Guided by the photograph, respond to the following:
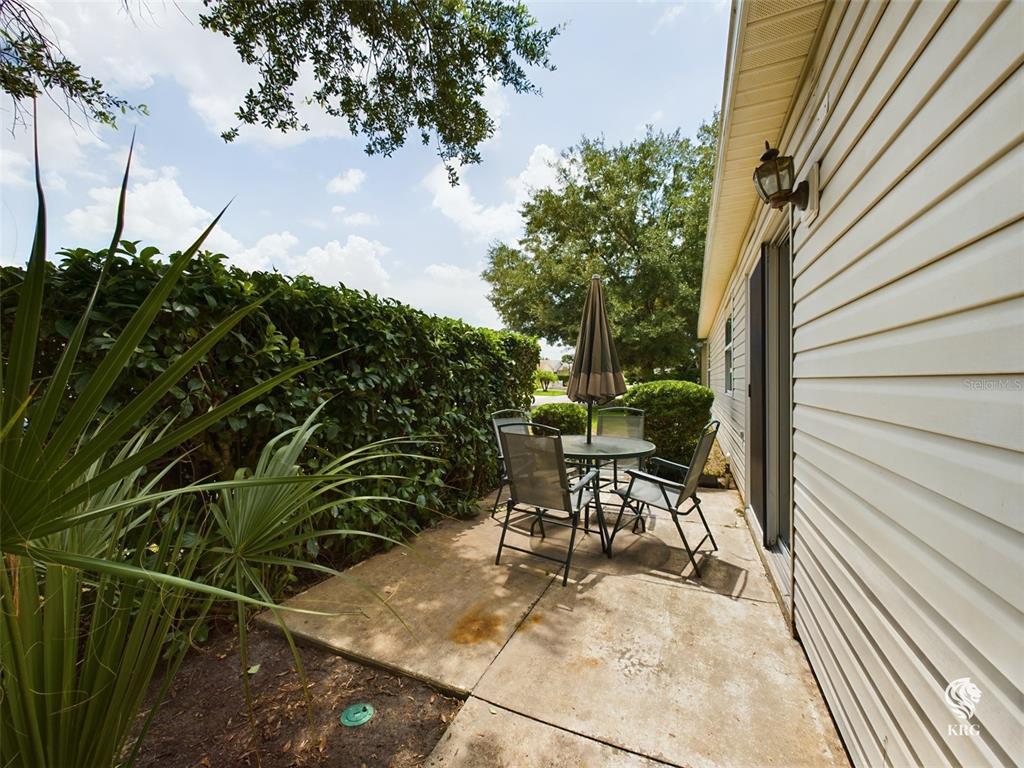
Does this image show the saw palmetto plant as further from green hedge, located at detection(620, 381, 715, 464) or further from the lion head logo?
green hedge, located at detection(620, 381, 715, 464)

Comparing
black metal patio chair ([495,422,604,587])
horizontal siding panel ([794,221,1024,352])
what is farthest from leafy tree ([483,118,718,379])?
horizontal siding panel ([794,221,1024,352])

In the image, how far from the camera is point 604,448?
365 cm

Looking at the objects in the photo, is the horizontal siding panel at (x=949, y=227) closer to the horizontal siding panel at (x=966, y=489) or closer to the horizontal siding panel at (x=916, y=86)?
the horizontal siding panel at (x=916, y=86)

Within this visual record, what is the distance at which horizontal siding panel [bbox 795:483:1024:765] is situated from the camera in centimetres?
84

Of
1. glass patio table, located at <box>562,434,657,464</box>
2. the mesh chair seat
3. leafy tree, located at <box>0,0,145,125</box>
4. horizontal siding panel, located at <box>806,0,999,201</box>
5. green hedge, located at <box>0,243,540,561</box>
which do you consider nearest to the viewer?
horizontal siding panel, located at <box>806,0,999,201</box>

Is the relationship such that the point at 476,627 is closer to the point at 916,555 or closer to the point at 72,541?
the point at 72,541

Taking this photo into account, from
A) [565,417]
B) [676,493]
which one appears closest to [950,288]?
[676,493]

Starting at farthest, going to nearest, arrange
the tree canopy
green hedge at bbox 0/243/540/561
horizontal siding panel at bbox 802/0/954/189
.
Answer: the tree canopy
green hedge at bbox 0/243/540/561
horizontal siding panel at bbox 802/0/954/189

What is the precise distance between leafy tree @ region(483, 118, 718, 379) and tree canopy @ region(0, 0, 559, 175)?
1218 cm

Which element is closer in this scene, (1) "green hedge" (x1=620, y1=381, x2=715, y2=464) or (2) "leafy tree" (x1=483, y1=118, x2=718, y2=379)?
(1) "green hedge" (x1=620, y1=381, x2=715, y2=464)

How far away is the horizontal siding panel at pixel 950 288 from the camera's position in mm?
815

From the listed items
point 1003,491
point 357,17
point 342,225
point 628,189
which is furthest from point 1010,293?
point 628,189

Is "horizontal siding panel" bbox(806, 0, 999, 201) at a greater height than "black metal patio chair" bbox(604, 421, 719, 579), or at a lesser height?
greater

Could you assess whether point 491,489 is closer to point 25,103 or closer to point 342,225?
point 342,225
